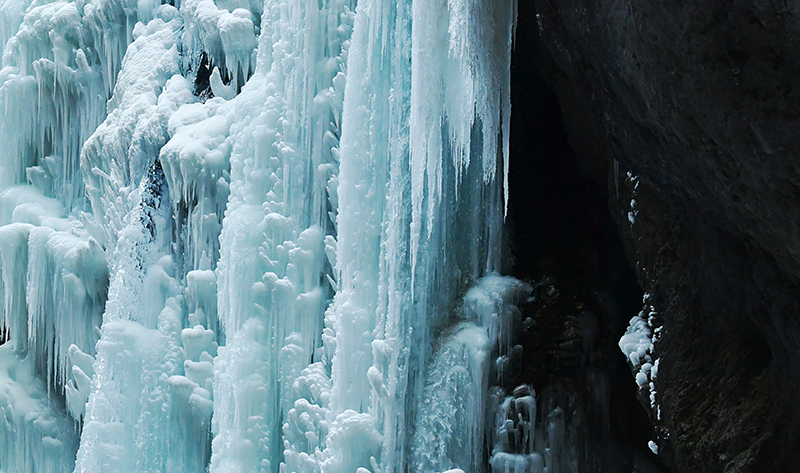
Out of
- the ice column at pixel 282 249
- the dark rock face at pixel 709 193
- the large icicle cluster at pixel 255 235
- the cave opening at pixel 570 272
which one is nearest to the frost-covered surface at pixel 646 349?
the dark rock face at pixel 709 193

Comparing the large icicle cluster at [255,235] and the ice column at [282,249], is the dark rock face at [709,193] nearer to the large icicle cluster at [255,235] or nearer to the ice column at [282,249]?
the large icicle cluster at [255,235]

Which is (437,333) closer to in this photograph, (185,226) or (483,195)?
(483,195)

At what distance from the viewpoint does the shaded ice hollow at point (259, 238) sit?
192 inches

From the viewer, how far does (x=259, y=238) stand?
5840 millimetres

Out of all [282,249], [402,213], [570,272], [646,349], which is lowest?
[646,349]

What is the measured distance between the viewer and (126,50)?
820 centimetres

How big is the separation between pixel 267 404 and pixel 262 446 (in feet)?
0.86

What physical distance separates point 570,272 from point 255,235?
2041mm

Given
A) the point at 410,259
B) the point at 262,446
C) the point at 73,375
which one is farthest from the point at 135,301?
the point at 410,259

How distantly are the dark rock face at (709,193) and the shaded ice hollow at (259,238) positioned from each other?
799mm

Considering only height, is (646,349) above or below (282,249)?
below

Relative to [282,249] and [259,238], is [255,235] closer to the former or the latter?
[259,238]

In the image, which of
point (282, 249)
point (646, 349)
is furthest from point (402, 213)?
point (646, 349)

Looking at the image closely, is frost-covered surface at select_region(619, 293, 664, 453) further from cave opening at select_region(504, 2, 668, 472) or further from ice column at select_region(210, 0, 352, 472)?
ice column at select_region(210, 0, 352, 472)
